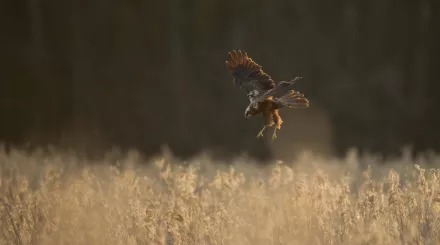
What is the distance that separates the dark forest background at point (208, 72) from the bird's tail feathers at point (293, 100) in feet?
32.3

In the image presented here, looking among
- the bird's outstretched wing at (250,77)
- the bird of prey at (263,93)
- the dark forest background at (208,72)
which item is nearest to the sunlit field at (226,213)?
the bird of prey at (263,93)

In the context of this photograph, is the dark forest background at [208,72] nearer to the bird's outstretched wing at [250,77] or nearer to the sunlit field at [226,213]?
the bird's outstretched wing at [250,77]

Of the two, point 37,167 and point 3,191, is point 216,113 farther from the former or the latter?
point 3,191

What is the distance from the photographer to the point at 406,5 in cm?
1792

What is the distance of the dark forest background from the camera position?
1493 cm

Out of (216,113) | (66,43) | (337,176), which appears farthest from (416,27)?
(337,176)

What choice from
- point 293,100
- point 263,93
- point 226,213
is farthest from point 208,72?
point 226,213

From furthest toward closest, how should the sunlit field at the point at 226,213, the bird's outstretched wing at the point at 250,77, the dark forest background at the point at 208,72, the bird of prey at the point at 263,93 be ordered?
1. the dark forest background at the point at 208,72
2. the bird's outstretched wing at the point at 250,77
3. the bird of prey at the point at 263,93
4. the sunlit field at the point at 226,213

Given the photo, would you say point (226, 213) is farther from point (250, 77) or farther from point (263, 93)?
point (250, 77)

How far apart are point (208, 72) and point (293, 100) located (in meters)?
12.2

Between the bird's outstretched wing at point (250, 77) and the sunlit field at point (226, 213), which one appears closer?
the sunlit field at point (226, 213)

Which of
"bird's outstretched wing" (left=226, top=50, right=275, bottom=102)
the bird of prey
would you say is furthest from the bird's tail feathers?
"bird's outstretched wing" (left=226, top=50, right=275, bottom=102)

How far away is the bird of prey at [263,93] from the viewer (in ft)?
14.3

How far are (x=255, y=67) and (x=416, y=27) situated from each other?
14.1 metres
